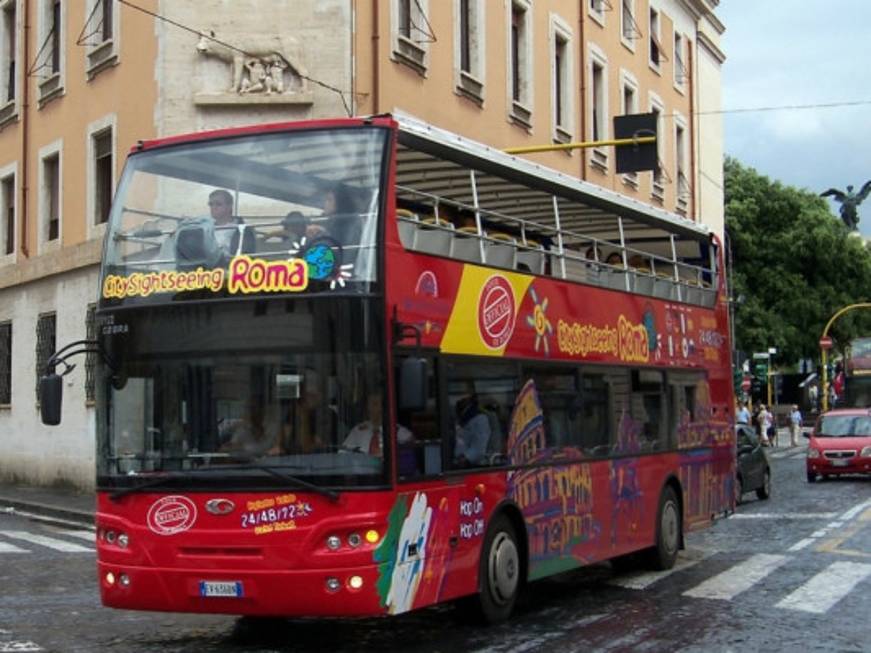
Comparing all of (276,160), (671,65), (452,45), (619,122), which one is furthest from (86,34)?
(671,65)

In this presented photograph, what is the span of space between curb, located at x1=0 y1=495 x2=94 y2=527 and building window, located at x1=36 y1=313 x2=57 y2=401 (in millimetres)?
3891

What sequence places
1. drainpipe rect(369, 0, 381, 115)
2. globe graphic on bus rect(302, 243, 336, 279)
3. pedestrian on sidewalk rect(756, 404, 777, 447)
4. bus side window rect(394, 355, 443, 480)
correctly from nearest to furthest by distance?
globe graphic on bus rect(302, 243, 336, 279) < bus side window rect(394, 355, 443, 480) < drainpipe rect(369, 0, 381, 115) < pedestrian on sidewalk rect(756, 404, 777, 447)

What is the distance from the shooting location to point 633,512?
42.2ft

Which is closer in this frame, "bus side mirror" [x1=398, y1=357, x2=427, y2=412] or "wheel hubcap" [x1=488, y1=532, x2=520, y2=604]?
"bus side mirror" [x1=398, y1=357, x2=427, y2=412]

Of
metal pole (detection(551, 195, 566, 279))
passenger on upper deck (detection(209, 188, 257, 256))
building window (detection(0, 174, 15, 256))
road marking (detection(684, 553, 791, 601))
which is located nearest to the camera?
passenger on upper deck (detection(209, 188, 257, 256))

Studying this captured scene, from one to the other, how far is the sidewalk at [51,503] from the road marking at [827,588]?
11.8 meters

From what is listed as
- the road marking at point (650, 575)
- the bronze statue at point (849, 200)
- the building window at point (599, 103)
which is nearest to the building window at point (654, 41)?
the building window at point (599, 103)

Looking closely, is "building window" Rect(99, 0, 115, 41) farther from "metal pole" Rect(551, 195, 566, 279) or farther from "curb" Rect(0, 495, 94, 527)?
"metal pole" Rect(551, 195, 566, 279)

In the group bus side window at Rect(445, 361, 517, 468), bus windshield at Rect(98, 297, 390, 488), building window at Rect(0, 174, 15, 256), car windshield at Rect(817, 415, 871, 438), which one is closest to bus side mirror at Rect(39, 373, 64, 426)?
bus windshield at Rect(98, 297, 390, 488)

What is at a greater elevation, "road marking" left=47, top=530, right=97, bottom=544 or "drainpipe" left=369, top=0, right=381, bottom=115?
"drainpipe" left=369, top=0, right=381, bottom=115

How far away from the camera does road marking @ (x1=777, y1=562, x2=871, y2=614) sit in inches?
440

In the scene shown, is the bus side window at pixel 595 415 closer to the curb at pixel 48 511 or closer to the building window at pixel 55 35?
the curb at pixel 48 511

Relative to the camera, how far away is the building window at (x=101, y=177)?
25.1 m

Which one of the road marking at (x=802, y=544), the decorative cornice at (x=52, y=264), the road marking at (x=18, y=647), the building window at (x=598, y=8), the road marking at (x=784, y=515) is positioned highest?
the building window at (x=598, y=8)
